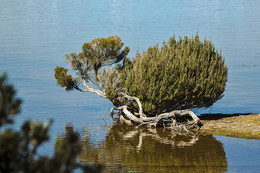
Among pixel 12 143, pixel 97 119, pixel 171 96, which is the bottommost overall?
pixel 97 119

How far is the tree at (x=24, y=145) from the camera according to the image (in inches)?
372

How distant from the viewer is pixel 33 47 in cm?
8175

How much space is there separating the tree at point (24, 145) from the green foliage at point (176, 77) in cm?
2291

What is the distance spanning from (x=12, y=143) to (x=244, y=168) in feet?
57.5

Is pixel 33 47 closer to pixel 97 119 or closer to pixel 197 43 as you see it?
pixel 97 119

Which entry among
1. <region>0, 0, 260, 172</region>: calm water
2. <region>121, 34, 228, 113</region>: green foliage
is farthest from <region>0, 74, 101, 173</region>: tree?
<region>121, 34, 228, 113</region>: green foliage

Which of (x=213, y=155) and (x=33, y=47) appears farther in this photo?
(x=33, y=47)

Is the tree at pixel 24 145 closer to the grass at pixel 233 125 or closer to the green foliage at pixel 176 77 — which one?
the grass at pixel 233 125

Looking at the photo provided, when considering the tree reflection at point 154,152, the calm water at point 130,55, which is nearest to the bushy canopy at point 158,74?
the tree reflection at point 154,152

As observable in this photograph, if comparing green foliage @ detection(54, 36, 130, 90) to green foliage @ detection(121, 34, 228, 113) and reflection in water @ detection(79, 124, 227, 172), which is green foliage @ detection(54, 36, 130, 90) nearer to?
green foliage @ detection(121, 34, 228, 113)

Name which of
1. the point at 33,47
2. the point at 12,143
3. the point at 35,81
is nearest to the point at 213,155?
the point at 12,143

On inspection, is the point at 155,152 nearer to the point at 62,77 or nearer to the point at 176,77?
the point at 176,77

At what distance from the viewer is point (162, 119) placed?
33.9 metres

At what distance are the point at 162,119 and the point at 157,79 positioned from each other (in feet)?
10.0
